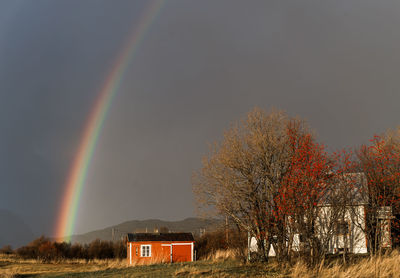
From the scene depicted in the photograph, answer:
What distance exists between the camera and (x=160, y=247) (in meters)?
37.3

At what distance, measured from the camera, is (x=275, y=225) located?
1827cm

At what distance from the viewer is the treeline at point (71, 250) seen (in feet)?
161

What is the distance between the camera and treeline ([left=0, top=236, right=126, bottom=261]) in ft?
161

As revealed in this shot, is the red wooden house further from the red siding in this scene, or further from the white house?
the white house

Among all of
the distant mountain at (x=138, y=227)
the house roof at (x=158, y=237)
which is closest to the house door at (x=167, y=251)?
the house roof at (x=158, y=237)

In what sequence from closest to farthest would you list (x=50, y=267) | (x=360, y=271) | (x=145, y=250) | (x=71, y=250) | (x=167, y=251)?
(x=360, y=271)
(x=50, y=267)
(x=145, y=250)
(x=167, y=251)
(x=71, y=250)

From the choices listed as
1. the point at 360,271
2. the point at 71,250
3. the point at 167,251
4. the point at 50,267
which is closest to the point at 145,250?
the point at 167,251

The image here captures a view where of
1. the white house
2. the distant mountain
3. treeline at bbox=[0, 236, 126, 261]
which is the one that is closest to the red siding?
treeline at bbox=[0, 236, 126, 261]

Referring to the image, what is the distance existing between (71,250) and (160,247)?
2001cm

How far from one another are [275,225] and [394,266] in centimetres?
541

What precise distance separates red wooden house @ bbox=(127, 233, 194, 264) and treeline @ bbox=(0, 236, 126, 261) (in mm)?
12020

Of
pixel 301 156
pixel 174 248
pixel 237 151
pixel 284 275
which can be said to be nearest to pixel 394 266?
pixel 284 275

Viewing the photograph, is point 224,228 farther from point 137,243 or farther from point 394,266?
point 137,243

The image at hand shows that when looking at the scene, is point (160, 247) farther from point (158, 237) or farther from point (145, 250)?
point (145, 250)
